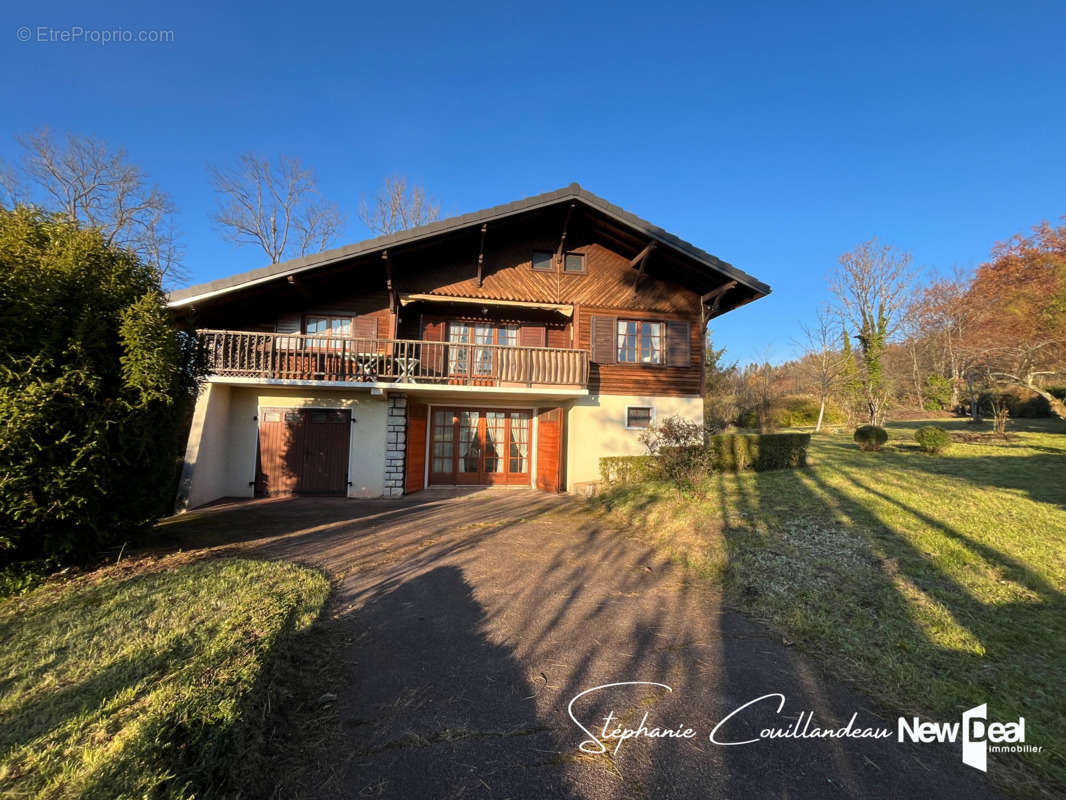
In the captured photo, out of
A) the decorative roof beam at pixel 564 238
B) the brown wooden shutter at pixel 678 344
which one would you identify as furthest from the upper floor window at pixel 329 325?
the brown wooden shutter at pixel 678 344

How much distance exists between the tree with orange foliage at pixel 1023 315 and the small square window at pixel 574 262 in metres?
12.5

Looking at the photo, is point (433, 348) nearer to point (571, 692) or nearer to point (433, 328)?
point (433, 328)

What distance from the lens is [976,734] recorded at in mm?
2611

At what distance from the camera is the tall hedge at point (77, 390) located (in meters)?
4.30

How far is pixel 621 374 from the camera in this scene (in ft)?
41.1

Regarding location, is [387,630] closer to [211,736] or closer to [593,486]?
[211,736]

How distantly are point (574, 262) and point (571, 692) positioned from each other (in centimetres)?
1171

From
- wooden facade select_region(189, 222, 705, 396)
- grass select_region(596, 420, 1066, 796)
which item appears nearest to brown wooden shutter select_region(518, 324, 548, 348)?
wooden facade select_region(189, 222, 705, 396)

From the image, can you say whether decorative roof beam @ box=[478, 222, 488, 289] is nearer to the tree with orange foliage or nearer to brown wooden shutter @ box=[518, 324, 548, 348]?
brown wooden shutter @ box=[518, 324, 548, 348]

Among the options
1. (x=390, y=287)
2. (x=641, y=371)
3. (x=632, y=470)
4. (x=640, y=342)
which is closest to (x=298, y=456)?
(x=390, y=287)

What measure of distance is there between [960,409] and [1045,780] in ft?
99.8

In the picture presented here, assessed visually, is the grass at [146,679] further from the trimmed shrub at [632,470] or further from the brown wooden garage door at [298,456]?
the trimmed shrub at [632,470]

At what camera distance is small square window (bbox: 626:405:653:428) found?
1253cm

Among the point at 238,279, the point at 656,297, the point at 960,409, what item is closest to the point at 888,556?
the point at 656,297
